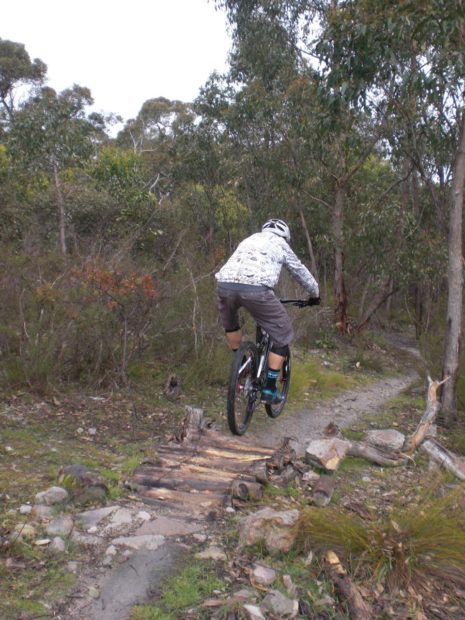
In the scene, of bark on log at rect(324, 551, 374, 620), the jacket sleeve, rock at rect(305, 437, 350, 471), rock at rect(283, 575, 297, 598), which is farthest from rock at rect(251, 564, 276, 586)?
the jacket sleeve

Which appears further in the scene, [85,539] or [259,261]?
[259,261]

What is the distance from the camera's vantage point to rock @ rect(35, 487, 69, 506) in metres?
3.70

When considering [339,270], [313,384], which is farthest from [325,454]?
[339,270]

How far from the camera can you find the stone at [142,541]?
11.0 feet

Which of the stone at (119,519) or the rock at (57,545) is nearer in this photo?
the rock at (57,545)

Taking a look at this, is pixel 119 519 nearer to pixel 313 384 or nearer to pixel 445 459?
pixel 445 459

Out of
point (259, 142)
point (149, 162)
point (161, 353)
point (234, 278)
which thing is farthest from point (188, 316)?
point (149, 162)

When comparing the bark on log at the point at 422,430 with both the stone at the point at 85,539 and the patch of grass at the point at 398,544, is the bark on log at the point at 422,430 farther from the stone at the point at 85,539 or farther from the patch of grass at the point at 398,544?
the stone at the point at 85,539

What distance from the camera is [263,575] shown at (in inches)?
121

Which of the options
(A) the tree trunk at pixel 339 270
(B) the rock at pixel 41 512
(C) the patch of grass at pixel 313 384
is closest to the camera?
(B) the rock at pixel 41 512

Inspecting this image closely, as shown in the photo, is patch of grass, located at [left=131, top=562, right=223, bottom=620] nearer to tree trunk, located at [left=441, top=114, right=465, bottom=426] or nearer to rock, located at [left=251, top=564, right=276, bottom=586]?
rock, located at [left=251, top=564, right=276, bottom=586]

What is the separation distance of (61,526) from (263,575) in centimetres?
119

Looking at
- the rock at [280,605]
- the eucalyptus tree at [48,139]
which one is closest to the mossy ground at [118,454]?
the rock at [280,605]

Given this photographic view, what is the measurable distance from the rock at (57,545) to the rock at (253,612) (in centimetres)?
106
